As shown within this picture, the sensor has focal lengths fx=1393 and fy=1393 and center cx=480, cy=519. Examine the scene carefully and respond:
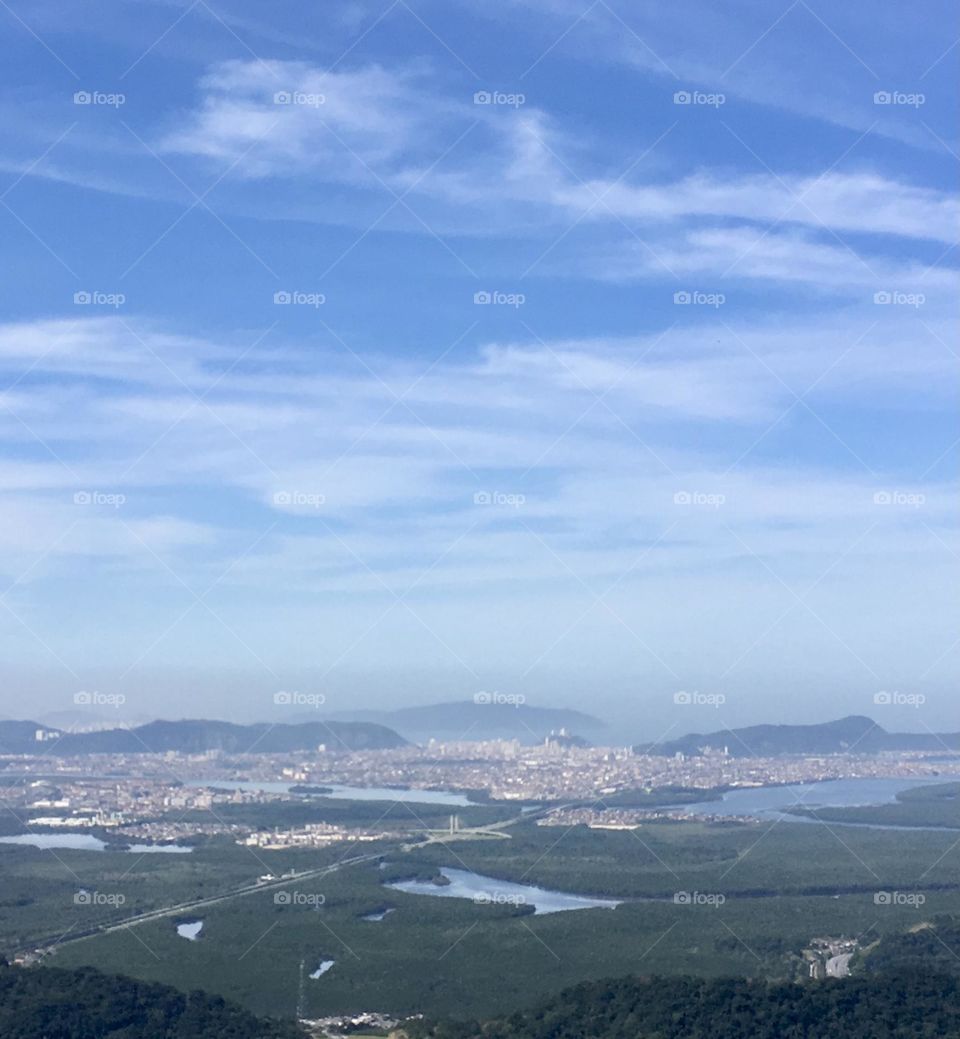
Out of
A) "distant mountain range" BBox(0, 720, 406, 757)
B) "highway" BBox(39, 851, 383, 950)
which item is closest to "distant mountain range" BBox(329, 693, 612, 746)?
"distant mountain range" BBox(0, 720, 406, 757)

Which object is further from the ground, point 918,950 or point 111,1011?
point 111,1011

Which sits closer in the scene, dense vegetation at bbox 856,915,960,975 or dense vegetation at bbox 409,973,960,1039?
dense vegetation at bbox 409,973,960,1039

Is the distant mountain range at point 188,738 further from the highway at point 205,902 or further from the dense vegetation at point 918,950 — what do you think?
the dense vegetation at point 918,950

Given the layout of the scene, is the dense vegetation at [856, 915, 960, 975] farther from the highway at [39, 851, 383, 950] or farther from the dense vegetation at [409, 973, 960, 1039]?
the highway at [39, 851, 383, 950]

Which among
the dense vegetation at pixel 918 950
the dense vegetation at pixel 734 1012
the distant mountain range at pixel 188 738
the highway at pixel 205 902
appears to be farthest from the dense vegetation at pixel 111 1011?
the distant mountain range at pixel 188 738

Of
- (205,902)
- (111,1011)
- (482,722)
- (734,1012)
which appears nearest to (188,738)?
(482,722)

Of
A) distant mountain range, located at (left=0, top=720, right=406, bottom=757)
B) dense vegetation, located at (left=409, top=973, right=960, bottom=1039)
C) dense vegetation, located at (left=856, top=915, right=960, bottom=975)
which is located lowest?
dense vegetation, located at (left=856, top=915, right=960, bottom=975)

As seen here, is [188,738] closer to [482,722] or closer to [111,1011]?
[482,722]
